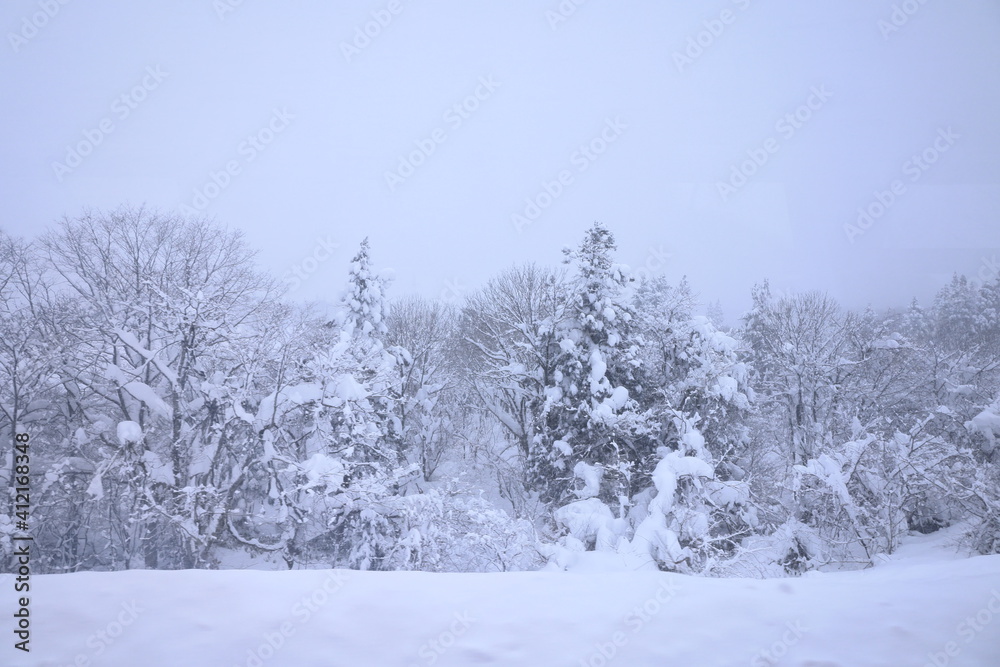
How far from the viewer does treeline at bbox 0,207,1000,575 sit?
1136cm

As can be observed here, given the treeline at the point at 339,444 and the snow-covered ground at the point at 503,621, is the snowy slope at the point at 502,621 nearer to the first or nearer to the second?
the snow-covered ground at the point at 503,621

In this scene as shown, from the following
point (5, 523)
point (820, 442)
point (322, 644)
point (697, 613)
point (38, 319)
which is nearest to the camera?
point (322, 644)

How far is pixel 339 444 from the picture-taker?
14102 millimetres

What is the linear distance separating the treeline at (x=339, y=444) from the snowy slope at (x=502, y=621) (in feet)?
19.1

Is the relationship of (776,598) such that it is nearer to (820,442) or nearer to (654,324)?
(654,324)

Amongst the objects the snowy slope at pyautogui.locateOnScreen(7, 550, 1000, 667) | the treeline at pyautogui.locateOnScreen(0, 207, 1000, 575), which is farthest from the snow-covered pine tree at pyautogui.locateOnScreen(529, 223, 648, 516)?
the snowy slope at pyautogui.locateOnScreen(7, 550, 1000, 667)

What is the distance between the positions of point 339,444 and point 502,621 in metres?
11.5

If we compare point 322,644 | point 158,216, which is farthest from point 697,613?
point 158,216

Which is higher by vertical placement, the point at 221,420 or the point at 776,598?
the point at 221,420

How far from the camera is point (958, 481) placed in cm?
1098

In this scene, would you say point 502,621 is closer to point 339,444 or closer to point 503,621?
point 503,621

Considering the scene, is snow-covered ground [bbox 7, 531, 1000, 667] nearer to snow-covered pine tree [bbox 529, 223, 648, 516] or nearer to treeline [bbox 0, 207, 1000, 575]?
treeline [bbox 0, 207, 1000, 575]

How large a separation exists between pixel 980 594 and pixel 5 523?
49.4ft

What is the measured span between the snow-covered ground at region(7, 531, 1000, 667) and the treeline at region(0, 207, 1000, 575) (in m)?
5.81
